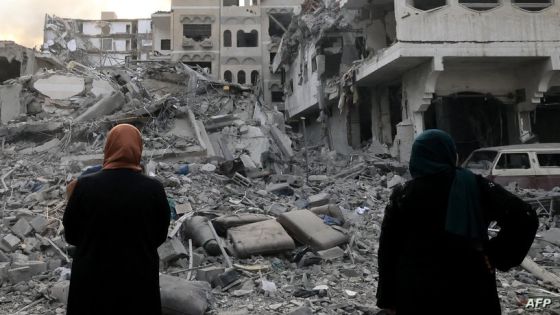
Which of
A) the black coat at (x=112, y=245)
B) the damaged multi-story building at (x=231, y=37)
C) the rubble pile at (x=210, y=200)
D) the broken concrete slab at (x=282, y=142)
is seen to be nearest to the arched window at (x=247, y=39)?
the damaged multi-story building at (x=231, y=37)

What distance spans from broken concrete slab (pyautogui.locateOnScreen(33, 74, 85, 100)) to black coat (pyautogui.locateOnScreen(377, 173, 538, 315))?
14167mm

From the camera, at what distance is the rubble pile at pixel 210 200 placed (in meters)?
4.59

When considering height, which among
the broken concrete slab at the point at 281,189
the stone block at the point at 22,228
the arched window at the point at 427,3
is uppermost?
the arched window at the point at 427,3

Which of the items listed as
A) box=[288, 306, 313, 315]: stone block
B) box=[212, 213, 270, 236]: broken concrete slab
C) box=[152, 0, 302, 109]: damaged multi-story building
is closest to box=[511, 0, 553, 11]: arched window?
box=[212, 213, 270, 236]: broken concrete slab

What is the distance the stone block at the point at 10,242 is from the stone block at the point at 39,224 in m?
0.35

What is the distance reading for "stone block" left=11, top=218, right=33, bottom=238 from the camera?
604 cm

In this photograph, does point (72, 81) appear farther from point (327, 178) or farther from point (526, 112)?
point (526, 112)

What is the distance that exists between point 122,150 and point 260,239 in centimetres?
369

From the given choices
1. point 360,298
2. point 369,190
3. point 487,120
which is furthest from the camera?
point 487,120

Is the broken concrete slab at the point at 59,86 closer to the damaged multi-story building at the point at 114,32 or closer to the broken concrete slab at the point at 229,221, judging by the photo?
the broken concrete slab at the point at 229,221

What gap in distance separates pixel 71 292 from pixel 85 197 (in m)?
0.44

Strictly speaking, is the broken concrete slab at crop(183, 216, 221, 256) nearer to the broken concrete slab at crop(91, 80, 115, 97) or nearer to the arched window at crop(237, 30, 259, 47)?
the broken concrete slab at crop(91, 80, 115, 97)

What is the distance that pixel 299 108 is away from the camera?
80.8ft

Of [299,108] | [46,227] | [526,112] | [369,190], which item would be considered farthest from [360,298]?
[299,108]
